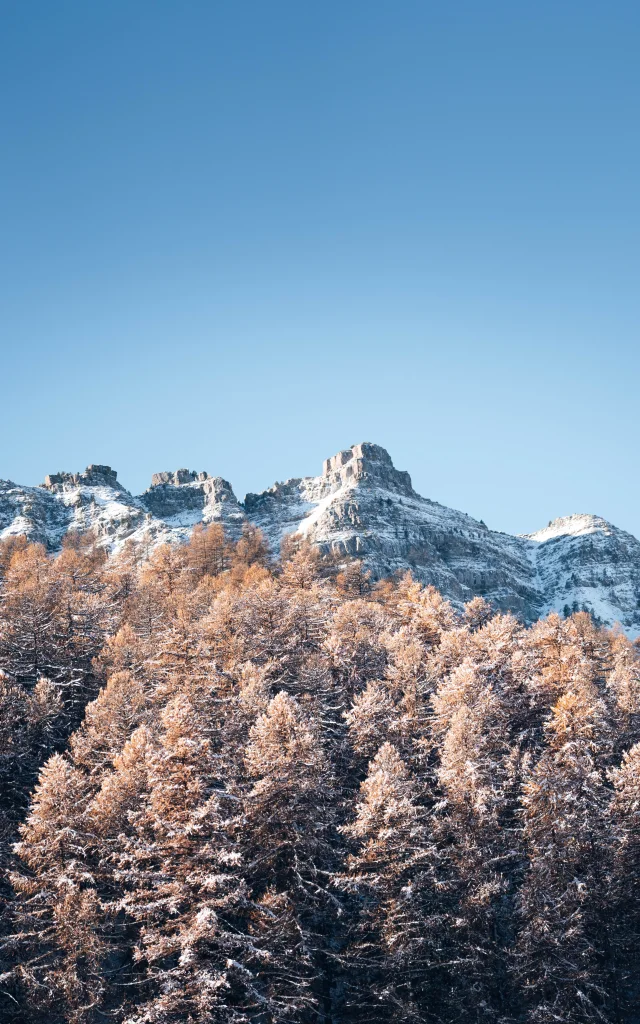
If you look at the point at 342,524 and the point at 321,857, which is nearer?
the point at 321,857

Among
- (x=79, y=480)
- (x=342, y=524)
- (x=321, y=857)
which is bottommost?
(x=321, y=857)

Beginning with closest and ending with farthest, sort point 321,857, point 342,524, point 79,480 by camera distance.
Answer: point 321,857 < point 342,524 < point 79,480

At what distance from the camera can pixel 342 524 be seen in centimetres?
16850


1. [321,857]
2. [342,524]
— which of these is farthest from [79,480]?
[321,857]

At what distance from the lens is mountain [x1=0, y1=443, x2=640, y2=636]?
16150 centimetres

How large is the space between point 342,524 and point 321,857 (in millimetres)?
132648

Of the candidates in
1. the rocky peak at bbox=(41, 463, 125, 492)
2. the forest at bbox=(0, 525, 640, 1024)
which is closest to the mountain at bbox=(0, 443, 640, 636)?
the rocky peak at bbox=(41, 463, 125, 492)

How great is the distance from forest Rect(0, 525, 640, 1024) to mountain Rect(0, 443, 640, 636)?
342ft

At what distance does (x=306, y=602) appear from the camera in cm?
6331

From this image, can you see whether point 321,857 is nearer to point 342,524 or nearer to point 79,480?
point 342,524

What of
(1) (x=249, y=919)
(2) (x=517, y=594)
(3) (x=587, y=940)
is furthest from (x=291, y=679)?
(2) (x=517, y=594)

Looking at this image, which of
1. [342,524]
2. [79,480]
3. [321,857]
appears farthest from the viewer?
[79,480]

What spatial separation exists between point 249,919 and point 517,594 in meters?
159

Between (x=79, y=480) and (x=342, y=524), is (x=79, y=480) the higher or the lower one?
the higher one
